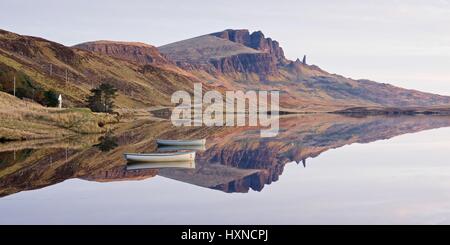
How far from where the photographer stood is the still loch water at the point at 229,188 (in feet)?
83.4

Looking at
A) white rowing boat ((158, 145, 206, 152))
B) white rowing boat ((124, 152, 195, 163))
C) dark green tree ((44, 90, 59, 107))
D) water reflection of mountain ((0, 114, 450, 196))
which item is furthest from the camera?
dark green tree ((44, 90, 59, 107))

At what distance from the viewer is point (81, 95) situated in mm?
170500

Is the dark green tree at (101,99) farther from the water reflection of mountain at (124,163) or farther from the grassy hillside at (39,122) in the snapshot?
the water reflection of mountain at (124,163)

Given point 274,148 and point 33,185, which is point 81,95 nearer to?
point 274,148

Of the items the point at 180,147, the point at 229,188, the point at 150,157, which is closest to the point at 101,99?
the point at 180,147

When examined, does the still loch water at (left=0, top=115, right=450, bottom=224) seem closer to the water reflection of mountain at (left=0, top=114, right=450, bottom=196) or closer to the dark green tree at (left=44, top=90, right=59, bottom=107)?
the water reflection of mountain at (left=0, top=114, right=450, bottom=196)

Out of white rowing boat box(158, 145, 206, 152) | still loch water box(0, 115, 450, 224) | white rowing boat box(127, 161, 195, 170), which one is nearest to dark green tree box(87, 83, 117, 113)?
white rowing boat box(158, 145, 206, 152)

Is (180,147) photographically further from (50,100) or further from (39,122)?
(50,100)

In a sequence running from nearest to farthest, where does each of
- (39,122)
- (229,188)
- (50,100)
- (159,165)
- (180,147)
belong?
1. (229,188)
2. (159,165)
3. (180,147)
4. (39,122)
5. (50,100)

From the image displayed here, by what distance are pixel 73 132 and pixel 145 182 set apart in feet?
145

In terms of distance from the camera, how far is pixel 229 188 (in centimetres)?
3434

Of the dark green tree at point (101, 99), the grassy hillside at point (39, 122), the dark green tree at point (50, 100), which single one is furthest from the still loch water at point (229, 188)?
the dark green tree at point (101, 99)

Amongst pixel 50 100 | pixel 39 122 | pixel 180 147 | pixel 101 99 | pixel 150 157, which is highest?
pixel 101 99

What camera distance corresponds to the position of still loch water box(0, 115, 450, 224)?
25422mm
